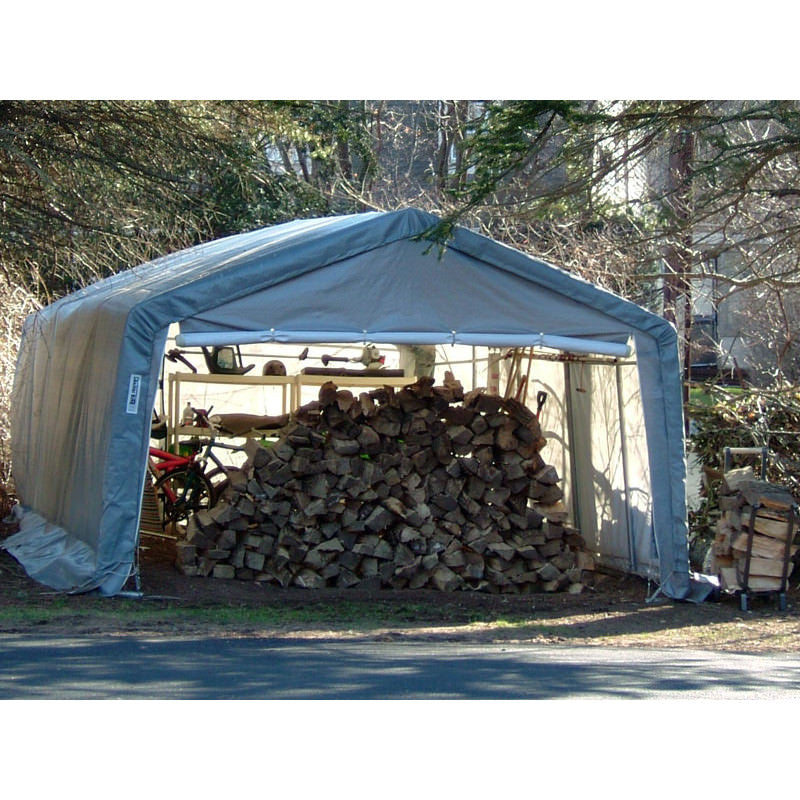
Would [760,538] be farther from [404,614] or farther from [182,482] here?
[182,482]

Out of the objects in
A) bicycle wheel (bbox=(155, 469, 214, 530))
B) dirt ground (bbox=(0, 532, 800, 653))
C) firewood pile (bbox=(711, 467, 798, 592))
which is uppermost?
bicycle wheel (bbox=(155, 469, 214, 530))

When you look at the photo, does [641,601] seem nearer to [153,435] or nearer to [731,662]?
[731,662]

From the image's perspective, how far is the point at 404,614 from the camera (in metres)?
9.62

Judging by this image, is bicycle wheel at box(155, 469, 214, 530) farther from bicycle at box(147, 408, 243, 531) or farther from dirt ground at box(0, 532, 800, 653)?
Answer: dirt ground at box(0, 532, 800, 653)

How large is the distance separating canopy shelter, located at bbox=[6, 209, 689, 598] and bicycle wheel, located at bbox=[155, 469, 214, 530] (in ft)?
6.83

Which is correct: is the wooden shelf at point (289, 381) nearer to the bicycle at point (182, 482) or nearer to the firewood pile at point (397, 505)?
the bicycle at point (182, 482)

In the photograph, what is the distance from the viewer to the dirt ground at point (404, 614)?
27.6 feet

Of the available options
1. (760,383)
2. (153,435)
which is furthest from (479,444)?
(760,383)

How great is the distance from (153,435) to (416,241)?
4.94 meters

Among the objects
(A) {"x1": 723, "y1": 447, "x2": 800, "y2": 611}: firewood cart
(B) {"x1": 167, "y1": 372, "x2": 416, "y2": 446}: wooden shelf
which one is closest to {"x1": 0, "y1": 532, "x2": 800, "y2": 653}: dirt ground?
(A) {"x1": 723, "y1": 447, "x2": 800, "y2": 611}: firewood cart

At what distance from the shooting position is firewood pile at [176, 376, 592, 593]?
10.7 m

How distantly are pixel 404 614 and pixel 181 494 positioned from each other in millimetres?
4424

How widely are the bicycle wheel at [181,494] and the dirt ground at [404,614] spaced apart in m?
1.83
